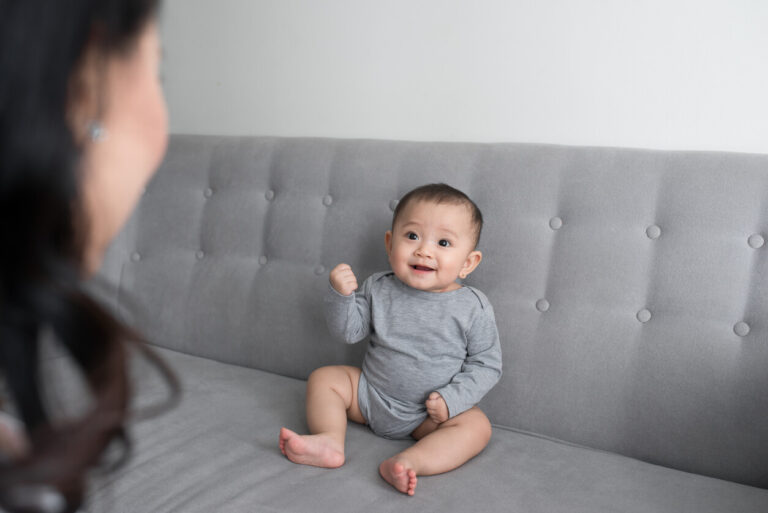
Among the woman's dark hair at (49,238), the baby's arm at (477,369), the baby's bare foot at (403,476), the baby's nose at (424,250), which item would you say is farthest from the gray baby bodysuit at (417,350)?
the woman's dark hair at (49,238)

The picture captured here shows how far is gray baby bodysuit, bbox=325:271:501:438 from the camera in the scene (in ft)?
4.34

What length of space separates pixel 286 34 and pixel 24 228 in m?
1.68

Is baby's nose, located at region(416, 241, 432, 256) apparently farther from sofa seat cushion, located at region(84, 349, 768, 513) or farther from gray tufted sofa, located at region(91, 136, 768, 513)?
sofa seat cushion, located at region(84, 349, 768, 513)

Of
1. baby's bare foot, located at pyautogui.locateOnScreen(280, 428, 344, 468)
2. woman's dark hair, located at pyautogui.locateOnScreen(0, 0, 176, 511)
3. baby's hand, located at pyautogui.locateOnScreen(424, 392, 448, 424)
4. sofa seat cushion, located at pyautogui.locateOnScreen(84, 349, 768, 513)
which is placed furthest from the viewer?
baby's hand, located at pyautogui.locateOnScreen(424, 392, 448, 424)

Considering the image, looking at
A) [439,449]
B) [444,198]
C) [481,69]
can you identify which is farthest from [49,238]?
[481,69]

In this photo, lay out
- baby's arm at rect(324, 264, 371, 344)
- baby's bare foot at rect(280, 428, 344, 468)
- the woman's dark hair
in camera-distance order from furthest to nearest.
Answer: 1. baby's arm at rect(324, 264, 371, 344)
2. baby's bare foot at rect(280, 428, 344, 468)
3. the woman's dark hair

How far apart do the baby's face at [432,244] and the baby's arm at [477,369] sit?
0.12m

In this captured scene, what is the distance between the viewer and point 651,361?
1.25 meters

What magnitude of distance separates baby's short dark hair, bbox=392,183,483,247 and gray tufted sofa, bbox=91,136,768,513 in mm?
52

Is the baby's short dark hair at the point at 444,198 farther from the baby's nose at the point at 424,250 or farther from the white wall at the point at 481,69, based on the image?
the white wall at the point at 481,69

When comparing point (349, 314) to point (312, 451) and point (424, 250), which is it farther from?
point (312, 451)

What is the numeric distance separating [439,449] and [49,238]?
0.88 metres

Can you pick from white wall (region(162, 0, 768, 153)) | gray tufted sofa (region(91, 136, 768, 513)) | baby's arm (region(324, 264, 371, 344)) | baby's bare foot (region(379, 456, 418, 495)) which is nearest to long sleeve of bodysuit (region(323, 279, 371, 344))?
baby's arm (region(324, 264, 371, 344))

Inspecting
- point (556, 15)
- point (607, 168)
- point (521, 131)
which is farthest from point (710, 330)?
point (556, 15)
